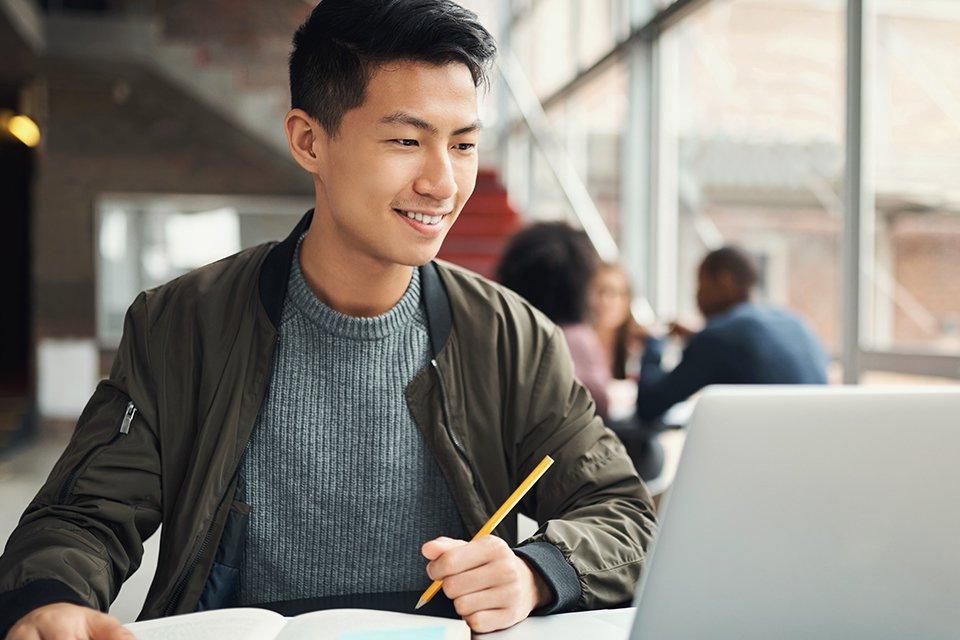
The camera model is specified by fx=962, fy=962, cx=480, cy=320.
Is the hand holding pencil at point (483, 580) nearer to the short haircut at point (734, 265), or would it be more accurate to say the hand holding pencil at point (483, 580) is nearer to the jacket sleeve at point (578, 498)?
the jacket sleeve at point (578, 498)

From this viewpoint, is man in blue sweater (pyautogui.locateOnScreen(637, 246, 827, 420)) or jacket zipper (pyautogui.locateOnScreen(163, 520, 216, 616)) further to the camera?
man in blue sweater (pyautogui.locateOnScreen(637, 246, 827, 420))

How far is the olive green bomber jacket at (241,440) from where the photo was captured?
1.09 m

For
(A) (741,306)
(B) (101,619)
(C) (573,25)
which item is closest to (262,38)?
(C) (573,25)

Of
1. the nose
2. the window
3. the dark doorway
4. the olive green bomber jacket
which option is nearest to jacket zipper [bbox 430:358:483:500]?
the olive green bomber jacket

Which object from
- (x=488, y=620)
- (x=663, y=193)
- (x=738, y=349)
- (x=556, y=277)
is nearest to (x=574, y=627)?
(x=488, y=620)

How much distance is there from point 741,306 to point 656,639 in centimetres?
247

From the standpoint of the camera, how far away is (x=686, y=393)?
3.00 metres

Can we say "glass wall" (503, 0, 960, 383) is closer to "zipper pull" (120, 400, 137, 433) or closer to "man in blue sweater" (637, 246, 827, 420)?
"man in blue sweater" (637, 246, 827, 420)

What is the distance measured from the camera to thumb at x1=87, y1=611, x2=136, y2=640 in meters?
0.83

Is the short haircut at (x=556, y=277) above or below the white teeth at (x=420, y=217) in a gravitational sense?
below

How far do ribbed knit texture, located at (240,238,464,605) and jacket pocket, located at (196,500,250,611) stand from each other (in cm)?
2

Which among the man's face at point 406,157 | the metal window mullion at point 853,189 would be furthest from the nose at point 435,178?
the metal window mullion at point 853,189

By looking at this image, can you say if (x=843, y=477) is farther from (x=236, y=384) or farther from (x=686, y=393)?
(x=686, y=393)

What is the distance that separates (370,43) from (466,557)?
2.12 ft
